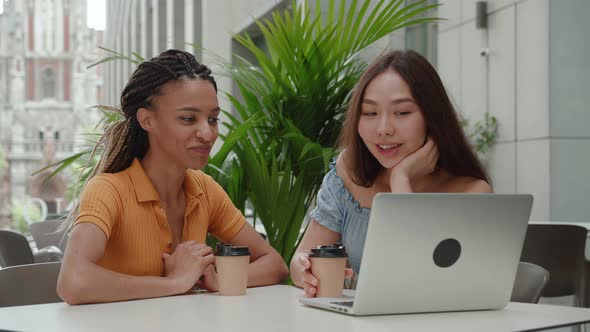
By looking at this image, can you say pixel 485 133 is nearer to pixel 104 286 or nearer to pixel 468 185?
pixel 468 185

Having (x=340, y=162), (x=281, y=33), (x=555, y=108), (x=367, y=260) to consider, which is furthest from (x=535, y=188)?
(x=367, y=260)

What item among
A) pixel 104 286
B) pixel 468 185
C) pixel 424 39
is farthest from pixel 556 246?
pixel 424 39

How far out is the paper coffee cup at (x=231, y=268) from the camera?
1795 millimetres

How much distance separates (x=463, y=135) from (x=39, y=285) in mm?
1156

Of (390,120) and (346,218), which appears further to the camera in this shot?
(346,218)

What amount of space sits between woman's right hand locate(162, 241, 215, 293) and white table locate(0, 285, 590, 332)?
0.10m

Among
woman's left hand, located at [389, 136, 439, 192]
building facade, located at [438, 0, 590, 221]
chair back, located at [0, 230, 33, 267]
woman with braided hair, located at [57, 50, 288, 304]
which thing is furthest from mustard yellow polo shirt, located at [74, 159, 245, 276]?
building facade, located at [438, 0, 590, 221]

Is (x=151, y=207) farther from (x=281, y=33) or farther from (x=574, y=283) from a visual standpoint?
(x=574, y=283)

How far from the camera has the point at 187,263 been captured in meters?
1.90

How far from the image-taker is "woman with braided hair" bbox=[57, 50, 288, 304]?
1.82 meters

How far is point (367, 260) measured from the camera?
4.67 ft

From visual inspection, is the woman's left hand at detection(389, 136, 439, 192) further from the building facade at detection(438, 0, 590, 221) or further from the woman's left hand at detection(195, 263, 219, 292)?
the building facade at detection(438, 0, 590, 221)

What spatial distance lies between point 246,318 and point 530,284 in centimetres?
81

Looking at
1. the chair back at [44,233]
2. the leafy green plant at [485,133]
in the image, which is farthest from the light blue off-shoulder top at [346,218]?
the leafy green plant at [485,133]
